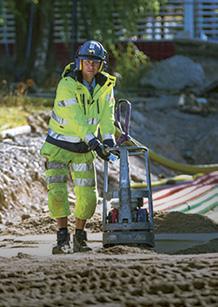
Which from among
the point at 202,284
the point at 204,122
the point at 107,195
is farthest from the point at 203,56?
the point at 202,284

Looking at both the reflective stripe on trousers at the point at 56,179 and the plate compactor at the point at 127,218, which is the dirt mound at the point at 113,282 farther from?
the reflective stripe on trousers at the point at 56,179

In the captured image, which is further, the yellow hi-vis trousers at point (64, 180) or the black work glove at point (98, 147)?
the yellow hi-vis trousers at point (64, 180)

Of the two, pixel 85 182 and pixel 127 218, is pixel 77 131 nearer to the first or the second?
pixel 85 182

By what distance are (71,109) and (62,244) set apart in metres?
1.28

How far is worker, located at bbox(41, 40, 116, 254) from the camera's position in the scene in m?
10.8

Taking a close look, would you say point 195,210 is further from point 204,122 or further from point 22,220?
point 204,122

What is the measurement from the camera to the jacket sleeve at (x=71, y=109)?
34.9 feet

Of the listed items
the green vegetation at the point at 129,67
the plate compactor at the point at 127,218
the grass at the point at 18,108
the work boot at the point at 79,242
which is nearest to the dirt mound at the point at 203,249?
the plate compactor at the point at 127,218

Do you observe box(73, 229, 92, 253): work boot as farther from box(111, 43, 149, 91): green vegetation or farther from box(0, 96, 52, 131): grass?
box(111, 43, 149, 91): green vegetation

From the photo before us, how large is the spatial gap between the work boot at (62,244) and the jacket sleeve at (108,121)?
0.99 metres

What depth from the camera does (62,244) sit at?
10.8 meters

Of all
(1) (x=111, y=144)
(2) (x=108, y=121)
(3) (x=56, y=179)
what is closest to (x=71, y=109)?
(2) (x=108, y=121)

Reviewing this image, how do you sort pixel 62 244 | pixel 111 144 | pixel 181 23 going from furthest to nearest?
pixel 181 23
pixel 62 244
pixel 111 144

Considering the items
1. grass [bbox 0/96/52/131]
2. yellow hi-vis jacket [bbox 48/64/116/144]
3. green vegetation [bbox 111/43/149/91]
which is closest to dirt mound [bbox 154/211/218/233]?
yellow hi-vis jacket [bbox 48/64/116/144]
